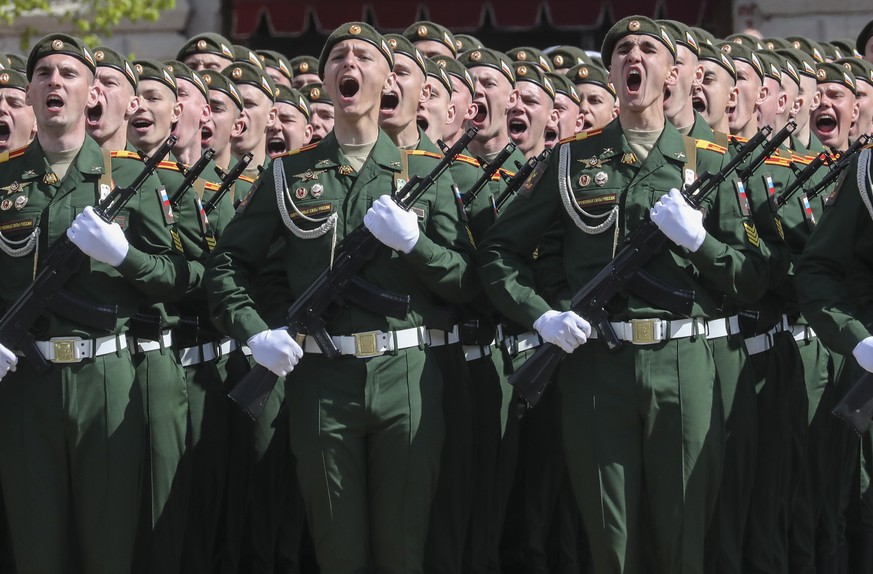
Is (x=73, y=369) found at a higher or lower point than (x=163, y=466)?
higher

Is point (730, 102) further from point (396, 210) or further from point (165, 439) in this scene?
point (165, 439)

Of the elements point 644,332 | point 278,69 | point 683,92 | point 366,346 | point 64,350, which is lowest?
point 64,350

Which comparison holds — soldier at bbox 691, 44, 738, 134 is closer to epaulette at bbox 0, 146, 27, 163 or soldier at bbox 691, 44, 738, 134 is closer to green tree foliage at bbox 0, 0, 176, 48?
epaulette at bbox 0, 146, 27, 163

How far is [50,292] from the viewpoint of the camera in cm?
719

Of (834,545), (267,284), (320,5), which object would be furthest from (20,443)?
(320,5)

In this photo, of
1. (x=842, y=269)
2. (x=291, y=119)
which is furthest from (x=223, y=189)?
(x=842, y=269)

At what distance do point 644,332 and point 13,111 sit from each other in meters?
3.85

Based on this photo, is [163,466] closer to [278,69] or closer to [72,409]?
[72,409]

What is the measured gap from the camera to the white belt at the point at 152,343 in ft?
24.9

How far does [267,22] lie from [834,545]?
11.2 meters

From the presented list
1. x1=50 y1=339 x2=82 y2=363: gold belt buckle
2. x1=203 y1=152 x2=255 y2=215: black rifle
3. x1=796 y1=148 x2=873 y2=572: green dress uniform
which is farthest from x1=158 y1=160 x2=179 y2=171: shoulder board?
x1=796 y1=148 x2=873 y2=572: green dress uniform

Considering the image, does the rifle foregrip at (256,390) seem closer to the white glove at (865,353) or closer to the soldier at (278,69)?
the white glove at (865,353)

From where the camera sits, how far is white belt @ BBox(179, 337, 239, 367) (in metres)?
8.02

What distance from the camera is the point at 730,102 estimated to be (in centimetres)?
900
